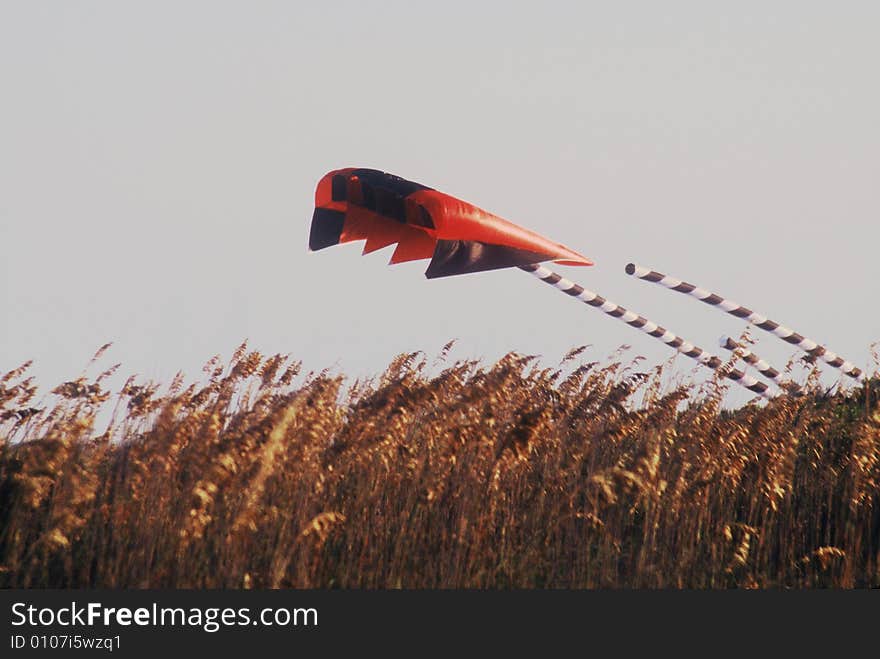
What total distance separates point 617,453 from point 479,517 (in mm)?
2961

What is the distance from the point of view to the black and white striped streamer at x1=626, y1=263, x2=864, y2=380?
1596cm

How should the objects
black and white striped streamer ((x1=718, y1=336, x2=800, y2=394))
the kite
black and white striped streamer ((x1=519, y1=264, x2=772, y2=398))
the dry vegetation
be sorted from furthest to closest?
black and white striped streamer ((x1=519, y1=264, x2=772, y2=398)) < the kite < black and white striped streamer ((x1=718, y1=336, x2=800, y2=394)) < the dry vegetation

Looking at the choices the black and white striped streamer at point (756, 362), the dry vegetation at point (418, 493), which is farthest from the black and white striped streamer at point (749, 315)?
the dry vegetation at point (418, 493)

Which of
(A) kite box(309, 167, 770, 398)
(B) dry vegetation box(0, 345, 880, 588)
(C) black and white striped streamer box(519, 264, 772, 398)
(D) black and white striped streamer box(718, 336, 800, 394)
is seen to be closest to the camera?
(B) dry vegetation box(0, 345, 880, 588)

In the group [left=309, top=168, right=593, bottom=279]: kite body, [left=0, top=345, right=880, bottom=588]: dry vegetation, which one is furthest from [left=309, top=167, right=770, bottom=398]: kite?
[left=0, top=345, right=880, bottom=588]: dry vegetation

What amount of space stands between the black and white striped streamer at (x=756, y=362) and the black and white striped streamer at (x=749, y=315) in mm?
459

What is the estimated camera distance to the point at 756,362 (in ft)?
55.9

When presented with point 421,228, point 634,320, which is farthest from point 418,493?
point 634,320

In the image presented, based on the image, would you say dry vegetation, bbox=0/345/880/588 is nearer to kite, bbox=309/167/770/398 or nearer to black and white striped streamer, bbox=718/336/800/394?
black and white striped streamer, bbox=718/336/800/394

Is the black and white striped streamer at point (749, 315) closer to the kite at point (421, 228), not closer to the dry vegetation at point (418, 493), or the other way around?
the kite at point (421, 228)

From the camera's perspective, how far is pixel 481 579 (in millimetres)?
8305

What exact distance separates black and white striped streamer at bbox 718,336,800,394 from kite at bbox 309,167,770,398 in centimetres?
33

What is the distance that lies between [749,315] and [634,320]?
1482 mm

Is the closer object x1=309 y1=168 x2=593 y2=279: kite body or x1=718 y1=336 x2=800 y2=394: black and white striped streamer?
x1=718 y1=336 x2=800 y2=394: black and white striped streamer
